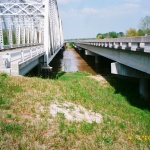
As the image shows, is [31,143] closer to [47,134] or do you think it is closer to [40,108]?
[47,134]

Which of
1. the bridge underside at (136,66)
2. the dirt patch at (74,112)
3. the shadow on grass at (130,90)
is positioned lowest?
the shadow on grass at (130,90)

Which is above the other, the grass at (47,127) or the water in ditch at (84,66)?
the grass at (47,127)

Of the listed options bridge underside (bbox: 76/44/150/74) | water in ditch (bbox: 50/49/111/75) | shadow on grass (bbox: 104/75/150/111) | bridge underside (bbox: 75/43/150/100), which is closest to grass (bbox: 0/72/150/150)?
bridge underside (bbox: 76/44/150/74)

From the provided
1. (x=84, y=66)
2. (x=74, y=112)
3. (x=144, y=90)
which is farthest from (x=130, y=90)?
(x=84, y=66)

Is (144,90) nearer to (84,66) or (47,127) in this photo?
(47,127)

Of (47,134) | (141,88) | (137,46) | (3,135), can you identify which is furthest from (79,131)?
(141,88)

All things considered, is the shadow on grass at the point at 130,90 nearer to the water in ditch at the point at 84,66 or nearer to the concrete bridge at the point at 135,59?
the concrete bridge at the point at 135,59

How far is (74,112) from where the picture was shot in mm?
10844

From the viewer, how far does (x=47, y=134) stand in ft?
27.2

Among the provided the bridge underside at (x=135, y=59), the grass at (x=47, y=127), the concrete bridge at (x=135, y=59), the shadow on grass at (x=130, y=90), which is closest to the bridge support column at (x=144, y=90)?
the concrete bridge at (x=135, y=59)

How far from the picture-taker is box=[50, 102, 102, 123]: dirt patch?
10250mm

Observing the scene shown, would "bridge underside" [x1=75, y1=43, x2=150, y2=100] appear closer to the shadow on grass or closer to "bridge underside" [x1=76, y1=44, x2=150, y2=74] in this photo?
"bridge underside" [x1=76, y1=44, x2=150, y2=74]

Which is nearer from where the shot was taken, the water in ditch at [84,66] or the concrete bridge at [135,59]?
the concrete bridge at [135,59]

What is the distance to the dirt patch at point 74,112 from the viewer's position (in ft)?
33.6
